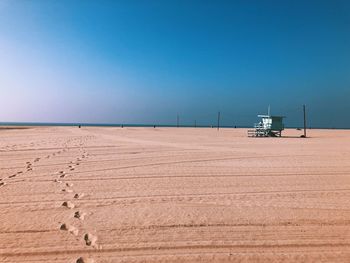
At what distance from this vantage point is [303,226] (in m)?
4.72

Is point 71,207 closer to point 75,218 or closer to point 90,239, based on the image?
point 75,218

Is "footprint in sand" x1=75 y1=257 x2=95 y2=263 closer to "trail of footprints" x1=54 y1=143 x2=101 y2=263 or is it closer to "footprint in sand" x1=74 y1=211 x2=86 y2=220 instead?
"trail of footprints" x1=54 y1=143 x2=101 y2=263

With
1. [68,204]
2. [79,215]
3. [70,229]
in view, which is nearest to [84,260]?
[70,229]

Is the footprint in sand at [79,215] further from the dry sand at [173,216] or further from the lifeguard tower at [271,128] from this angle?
Answer: the lifeguard tower at [271,128]

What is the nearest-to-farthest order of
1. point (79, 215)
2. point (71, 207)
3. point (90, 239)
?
point (90, 239) < point (79, 215) < point (71, 207)

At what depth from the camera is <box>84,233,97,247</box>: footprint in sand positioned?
3.94 metres

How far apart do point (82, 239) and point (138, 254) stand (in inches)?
31.9

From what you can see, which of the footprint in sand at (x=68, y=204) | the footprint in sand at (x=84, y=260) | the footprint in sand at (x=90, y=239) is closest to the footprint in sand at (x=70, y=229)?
the footprint in sand at (x=90, y=239)

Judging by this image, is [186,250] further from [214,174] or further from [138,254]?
[214,174]

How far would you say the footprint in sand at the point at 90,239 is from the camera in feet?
12.9

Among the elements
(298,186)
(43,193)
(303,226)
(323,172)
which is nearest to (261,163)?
(323,172)

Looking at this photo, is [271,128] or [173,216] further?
[271,128]

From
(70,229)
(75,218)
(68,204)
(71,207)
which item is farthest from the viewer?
(68,204)

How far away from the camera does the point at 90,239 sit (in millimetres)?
4090
